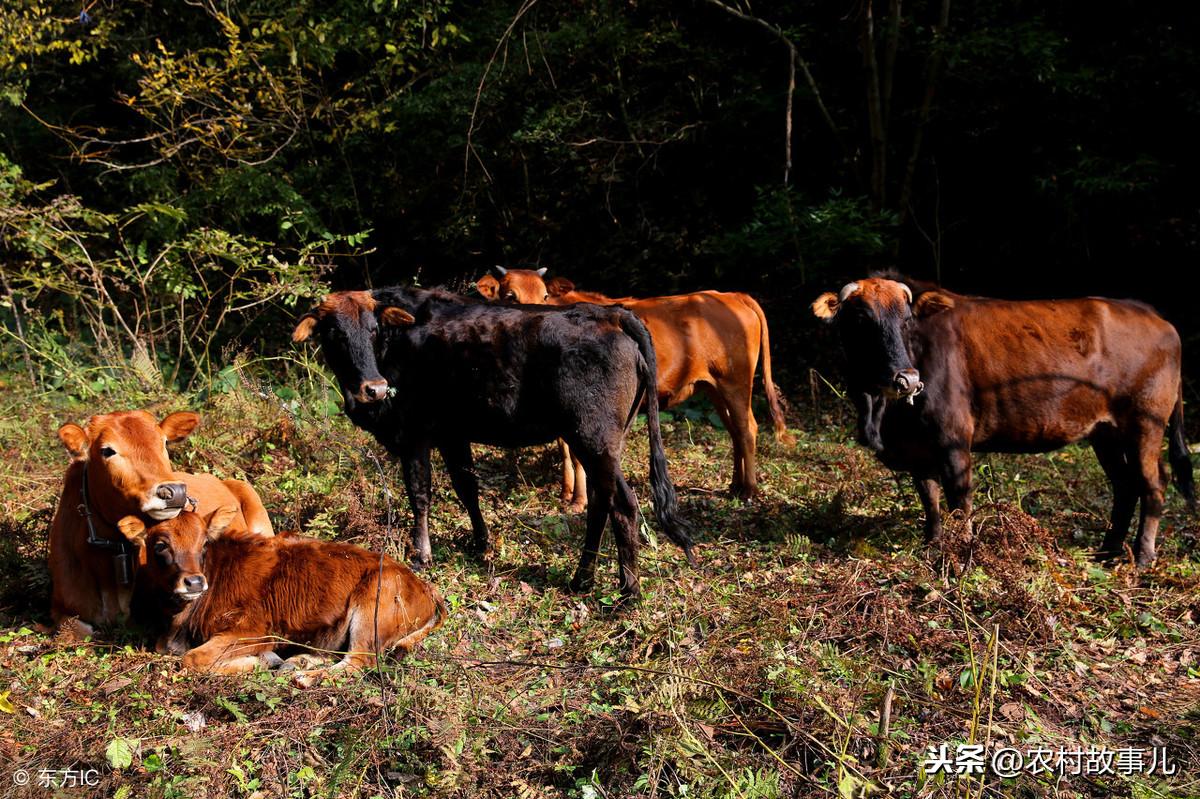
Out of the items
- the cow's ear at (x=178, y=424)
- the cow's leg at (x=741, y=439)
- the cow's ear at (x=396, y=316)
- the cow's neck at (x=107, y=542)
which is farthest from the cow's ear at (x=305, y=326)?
the cow's leg at (x=741, y=439)

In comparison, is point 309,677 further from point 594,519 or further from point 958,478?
point 958,478

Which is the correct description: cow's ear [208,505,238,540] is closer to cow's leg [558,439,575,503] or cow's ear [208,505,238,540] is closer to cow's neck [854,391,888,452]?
cow's leg [558,439,575,503]

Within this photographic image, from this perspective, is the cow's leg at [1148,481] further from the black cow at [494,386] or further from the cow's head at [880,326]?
the black cow at [494,386]

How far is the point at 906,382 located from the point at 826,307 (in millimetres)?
808

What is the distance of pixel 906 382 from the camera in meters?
6.14

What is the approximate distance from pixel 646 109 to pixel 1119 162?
20.4 feet

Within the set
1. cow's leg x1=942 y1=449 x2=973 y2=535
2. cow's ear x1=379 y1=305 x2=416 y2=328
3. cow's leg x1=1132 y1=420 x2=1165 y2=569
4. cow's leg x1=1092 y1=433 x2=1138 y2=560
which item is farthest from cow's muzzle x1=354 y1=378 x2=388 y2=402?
cow's leg x1=1132 y1=420 x2=1165 y2=569

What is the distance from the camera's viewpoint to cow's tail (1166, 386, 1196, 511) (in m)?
6.84

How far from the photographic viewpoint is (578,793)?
411 centimetres

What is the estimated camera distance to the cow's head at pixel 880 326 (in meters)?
6.25

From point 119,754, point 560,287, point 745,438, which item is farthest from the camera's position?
point 560,287

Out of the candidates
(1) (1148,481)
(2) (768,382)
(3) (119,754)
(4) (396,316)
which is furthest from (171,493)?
(1) (1148,481)

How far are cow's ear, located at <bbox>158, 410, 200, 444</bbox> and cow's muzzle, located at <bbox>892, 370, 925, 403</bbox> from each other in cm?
440

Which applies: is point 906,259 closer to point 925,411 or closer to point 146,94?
point 925,411
